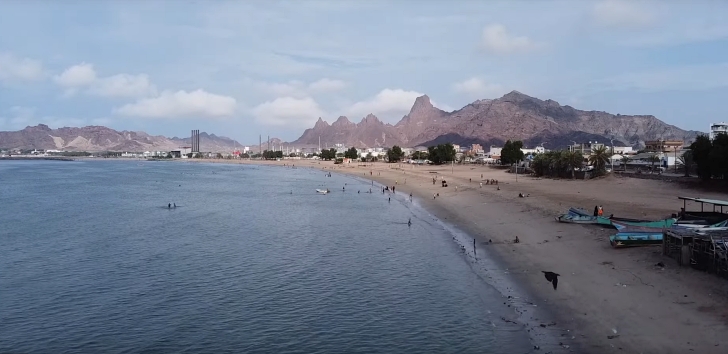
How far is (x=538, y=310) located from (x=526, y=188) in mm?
39982

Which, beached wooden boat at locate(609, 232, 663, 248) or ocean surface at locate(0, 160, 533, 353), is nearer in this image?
ocean surface at locate(0, 160, 533, 353)

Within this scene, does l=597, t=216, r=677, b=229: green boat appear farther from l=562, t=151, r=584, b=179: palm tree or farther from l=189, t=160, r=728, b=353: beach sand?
Result: l=562, t=151, r=584, b=179: palm tree

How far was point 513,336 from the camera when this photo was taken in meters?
14.9

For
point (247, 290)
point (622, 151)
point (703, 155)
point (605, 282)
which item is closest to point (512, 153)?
point (622, 151)

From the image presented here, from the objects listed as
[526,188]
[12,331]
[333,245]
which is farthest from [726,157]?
[12,331]

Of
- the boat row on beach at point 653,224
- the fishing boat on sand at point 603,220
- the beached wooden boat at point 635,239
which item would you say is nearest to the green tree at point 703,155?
the boat row on beach at point 653,224

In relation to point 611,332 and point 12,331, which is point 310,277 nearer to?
point 12,331

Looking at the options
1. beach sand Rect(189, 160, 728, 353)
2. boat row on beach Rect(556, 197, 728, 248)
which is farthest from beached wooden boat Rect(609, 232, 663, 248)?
beach sand Rect(189, 160, 728, 353)

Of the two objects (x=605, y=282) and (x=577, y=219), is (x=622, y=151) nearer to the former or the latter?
(x=577, y=219)

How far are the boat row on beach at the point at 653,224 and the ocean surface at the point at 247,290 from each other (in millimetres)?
6385

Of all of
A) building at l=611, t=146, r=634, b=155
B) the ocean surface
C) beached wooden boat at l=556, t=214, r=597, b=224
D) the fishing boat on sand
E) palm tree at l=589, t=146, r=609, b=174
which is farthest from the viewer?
building at l=611, t=146, r=634, b=155

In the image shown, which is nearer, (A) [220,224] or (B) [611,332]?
(B) [611,332]

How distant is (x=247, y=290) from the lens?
2078 centimetres

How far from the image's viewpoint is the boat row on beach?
22844 mm
